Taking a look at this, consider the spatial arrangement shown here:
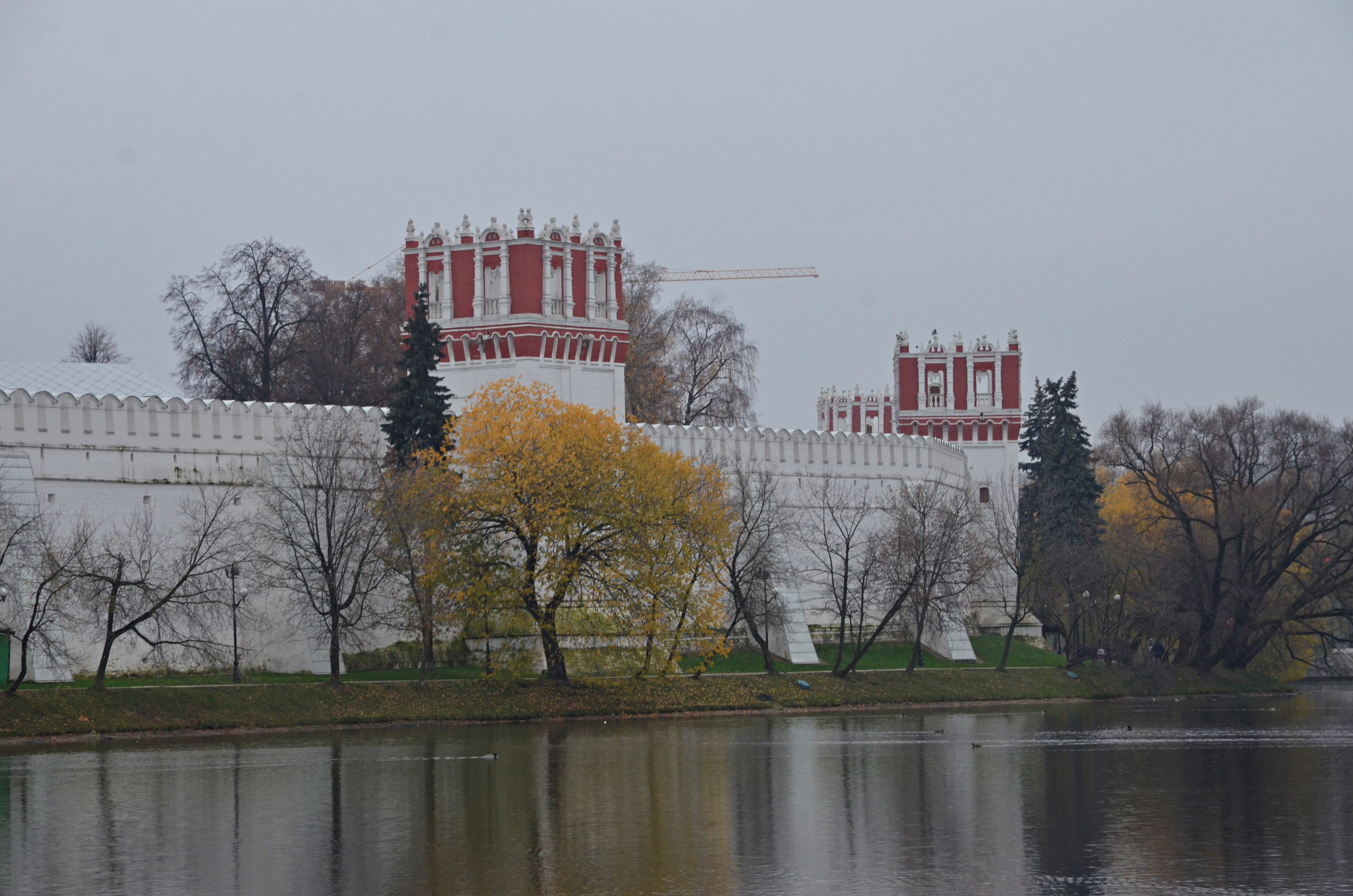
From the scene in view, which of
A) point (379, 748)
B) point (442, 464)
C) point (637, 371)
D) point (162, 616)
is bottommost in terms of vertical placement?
point (379, 748)

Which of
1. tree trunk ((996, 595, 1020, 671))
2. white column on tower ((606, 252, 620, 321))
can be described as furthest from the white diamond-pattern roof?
tree trunk ((996, 595, 1020, 671))

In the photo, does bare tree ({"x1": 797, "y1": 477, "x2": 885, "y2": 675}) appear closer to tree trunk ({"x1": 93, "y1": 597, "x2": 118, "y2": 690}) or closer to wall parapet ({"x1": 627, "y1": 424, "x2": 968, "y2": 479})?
wall parapet ({"x1": 627, "y1": 424, "x2": 968, "y2": 479})

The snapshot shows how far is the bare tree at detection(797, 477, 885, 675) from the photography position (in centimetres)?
4306

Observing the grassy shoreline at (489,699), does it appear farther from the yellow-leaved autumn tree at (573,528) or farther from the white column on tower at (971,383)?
the white column on tower at (971,383)

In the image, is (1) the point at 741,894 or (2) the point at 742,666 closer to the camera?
(1) the point at 741,894

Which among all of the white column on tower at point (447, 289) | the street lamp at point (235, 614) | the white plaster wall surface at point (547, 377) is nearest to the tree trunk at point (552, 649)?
the street lamp at point (235, 614)

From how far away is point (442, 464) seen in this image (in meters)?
35.7

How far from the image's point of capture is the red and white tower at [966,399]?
55969 mm

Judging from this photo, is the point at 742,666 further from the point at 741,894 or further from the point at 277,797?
the point at 741,894

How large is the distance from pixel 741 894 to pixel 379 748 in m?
14.4

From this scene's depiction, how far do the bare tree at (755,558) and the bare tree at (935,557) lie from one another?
132 inches

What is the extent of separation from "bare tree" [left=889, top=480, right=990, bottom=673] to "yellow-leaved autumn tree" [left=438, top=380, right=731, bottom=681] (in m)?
7.67

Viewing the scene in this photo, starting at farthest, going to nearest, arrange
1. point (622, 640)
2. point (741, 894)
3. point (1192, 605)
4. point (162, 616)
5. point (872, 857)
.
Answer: point (1192, 605) → point (622, 640) → point (162, 616) → point (872, 857) → point (741, 894)

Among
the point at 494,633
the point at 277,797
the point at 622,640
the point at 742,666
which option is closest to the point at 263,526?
the point at 494,633
